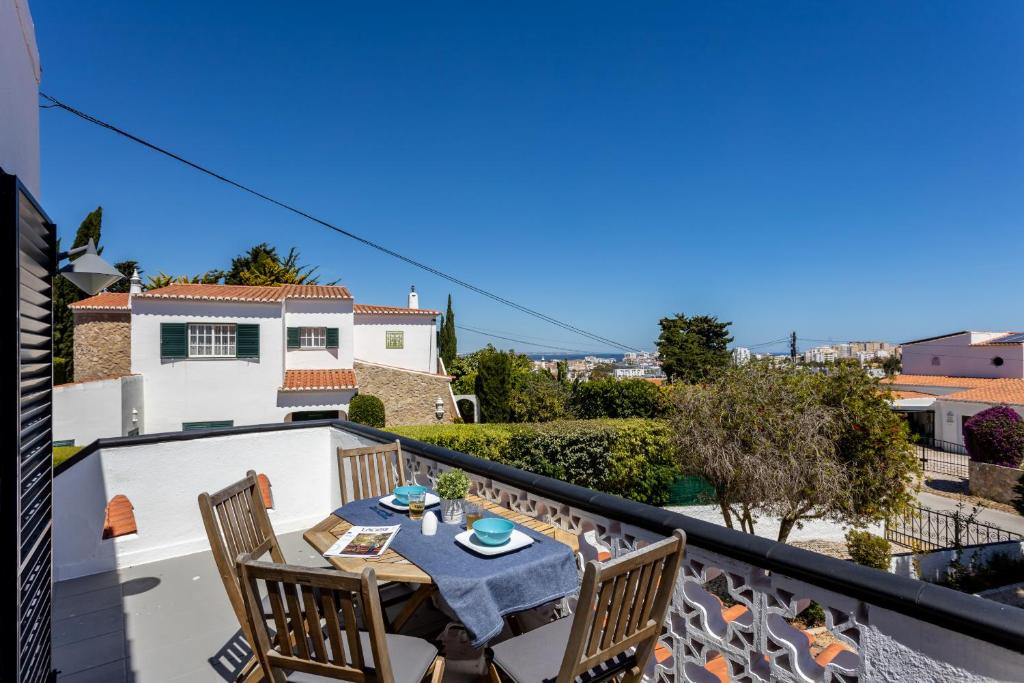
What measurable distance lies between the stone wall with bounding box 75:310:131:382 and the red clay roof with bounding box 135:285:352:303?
205 cm

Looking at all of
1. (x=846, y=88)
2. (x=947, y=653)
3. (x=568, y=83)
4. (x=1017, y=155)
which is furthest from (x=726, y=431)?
(x=1017, y=155)

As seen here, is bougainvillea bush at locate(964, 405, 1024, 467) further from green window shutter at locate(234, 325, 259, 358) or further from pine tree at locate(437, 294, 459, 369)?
green window shutter at locate(234, 325, 259, 358)

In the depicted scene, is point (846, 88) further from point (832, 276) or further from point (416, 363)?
point (832, 276)

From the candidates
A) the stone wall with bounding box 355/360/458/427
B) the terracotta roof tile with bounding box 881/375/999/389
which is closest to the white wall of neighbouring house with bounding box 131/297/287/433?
the stone wall with bounding box 355/360/458/427

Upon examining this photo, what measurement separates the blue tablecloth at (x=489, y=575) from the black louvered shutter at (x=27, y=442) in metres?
1.23

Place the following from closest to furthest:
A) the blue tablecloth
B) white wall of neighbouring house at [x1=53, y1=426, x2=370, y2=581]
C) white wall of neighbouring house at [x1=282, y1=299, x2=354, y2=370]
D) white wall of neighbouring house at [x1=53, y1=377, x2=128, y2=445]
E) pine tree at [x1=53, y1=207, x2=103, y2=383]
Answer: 1. the blue tablecloth
2. white wall of neighbouring house at [x1=53, y1=426, x2=370, y2=581]
3. white wall of neighbouring house at [x1=53, y1=377, x2=128, y2=445]
4. white wall of neighbouring house at [x1=282, y1=299, x2=354, y2=370]
5. pine tree at [x1=53, y1=207, x2=103, y2=383]

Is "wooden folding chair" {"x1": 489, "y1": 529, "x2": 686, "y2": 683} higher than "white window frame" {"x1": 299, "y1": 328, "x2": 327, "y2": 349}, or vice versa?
"white window frame" {"x1": 299, "y1": 328, "x2": 327, "y2": 349}

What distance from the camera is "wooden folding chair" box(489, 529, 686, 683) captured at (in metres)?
1.50

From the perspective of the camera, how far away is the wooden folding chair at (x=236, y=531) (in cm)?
215

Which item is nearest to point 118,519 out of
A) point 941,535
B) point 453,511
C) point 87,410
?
point 453,511

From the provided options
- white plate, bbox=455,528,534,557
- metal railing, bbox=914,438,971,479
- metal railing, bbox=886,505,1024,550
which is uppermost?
white plate, bbox=455,528,534,557

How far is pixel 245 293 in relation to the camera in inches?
608

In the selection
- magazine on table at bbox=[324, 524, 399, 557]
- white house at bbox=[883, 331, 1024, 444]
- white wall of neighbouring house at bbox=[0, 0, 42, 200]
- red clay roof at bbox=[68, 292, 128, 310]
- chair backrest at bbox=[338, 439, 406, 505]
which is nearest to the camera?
white wall of neighbouring house at bbox=[0, 0, 42, 200]

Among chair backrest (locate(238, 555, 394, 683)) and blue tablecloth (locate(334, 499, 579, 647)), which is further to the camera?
blue tablecloth (locate(334, 499, 579, 647))
